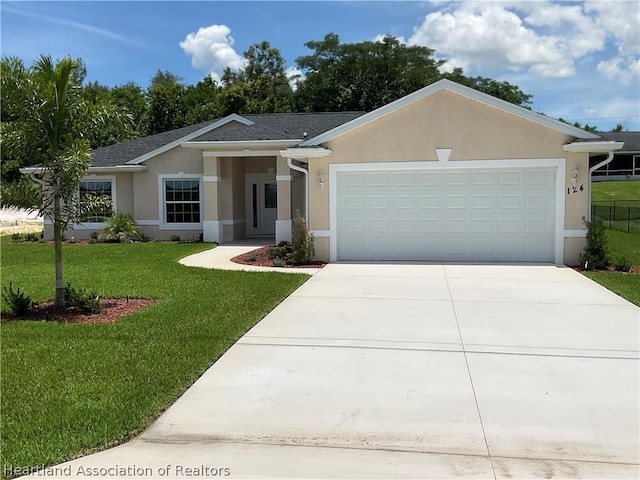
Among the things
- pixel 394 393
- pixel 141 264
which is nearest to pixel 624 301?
pixel 394 393

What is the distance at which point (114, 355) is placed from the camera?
6051mm

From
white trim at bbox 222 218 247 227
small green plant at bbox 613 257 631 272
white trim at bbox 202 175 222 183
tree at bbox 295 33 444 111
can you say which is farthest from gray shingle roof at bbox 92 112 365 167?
tree at bbox 295 33 444 111

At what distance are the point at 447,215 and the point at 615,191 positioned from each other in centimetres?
3477

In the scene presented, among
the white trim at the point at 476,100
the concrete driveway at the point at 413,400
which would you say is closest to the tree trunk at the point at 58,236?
the concrete driveway at the point at 413,400

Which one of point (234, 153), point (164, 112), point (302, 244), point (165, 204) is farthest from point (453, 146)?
point (164, 112)

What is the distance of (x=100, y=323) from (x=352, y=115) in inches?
642

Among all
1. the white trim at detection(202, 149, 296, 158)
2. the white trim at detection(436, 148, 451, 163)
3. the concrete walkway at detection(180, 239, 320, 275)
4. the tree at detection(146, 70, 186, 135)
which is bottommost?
the concrete walkway at detection(180, 239, 320, 275)

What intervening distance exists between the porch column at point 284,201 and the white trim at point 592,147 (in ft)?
26.7

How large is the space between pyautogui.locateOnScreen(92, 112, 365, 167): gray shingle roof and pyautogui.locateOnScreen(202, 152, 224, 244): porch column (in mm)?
783

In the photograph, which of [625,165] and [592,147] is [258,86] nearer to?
[625,165]

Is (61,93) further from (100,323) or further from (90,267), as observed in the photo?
(90,267)

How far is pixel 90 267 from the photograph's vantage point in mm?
13078

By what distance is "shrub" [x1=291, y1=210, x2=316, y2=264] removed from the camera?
533 inches

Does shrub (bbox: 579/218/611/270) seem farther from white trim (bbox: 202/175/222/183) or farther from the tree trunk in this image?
white trim (bbox: 202/175/222/183)
